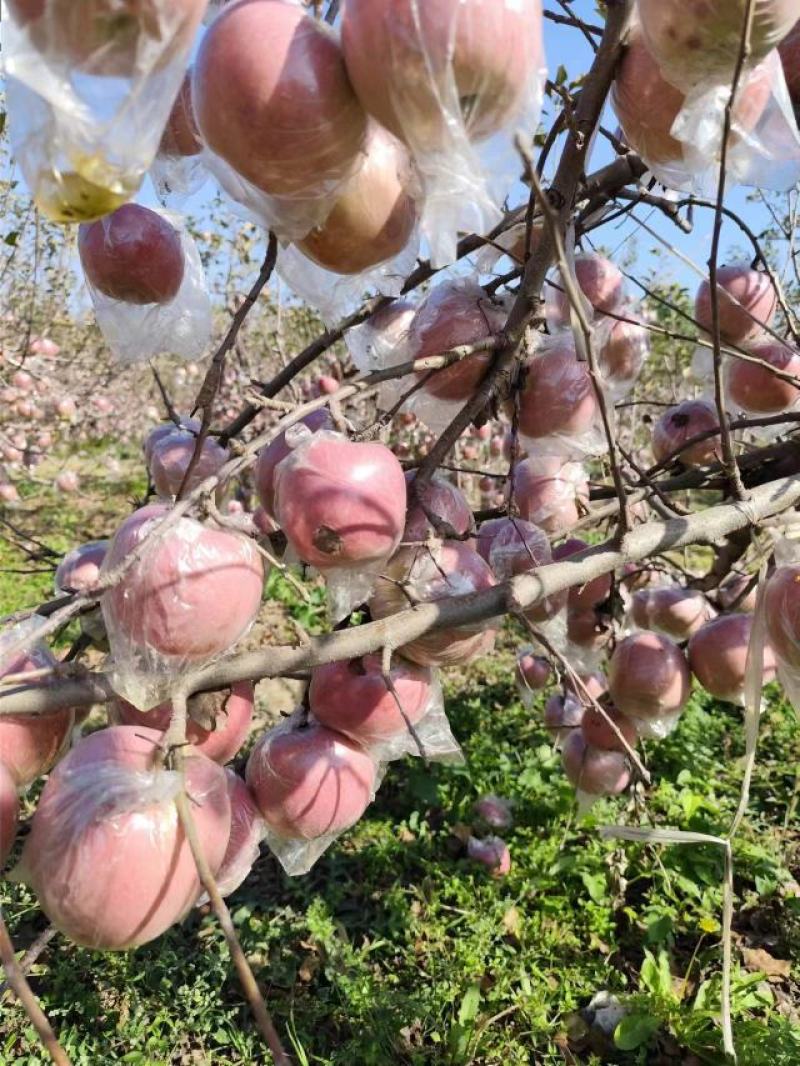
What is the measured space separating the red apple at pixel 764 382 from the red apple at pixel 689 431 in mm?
116

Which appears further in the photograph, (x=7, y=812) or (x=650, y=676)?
(x=650, y=676)

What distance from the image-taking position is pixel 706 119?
715 mm

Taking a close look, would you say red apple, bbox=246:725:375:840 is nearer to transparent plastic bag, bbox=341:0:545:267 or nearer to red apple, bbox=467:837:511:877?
transparent plastic bag, bbox=341:0:545:267

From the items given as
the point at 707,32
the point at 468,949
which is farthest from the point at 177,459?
the point at 468,949

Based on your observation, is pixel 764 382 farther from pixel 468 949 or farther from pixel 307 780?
pixel 468 949

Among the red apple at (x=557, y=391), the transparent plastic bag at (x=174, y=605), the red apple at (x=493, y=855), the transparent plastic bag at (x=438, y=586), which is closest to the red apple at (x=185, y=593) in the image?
the transparent plastic bag at (x=174, y=605)

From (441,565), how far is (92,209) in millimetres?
667

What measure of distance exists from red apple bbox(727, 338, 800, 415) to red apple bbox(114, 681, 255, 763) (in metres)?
1.32

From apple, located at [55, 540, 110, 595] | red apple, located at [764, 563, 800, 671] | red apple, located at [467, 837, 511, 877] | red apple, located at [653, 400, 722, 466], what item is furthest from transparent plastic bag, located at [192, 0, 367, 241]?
red apple, located at [467, 837, 511, 877]

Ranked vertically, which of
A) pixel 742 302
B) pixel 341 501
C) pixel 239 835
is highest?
pixel 742 302

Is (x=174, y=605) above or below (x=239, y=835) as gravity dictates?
above

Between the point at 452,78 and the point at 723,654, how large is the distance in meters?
1.35

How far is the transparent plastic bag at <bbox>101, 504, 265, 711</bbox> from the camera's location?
83cm

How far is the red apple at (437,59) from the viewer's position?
0.58 m
